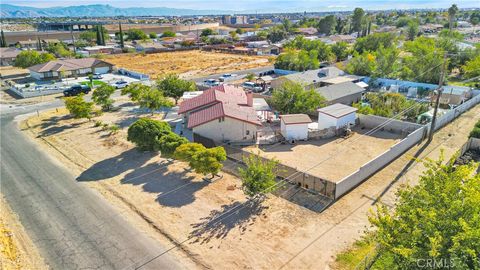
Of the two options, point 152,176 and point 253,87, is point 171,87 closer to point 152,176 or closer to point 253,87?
point 253,87

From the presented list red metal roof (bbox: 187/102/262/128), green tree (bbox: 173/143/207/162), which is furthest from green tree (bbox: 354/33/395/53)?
green tree (bbox: 173/143/207/162)

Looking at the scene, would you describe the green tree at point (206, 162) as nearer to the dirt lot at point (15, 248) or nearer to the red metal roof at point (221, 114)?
the red metal roof at point (221, 114)

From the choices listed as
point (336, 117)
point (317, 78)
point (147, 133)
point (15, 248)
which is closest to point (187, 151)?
point (147, 133)

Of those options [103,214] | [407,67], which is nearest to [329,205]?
[103,214]

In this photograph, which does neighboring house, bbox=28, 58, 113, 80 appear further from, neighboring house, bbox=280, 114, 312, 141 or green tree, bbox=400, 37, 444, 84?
green tree, bbox=400, 37, 444, 84

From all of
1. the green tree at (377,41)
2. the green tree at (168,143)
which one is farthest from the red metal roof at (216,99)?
the green tree at (377,41)

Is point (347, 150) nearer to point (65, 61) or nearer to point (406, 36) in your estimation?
point (65, 61)
